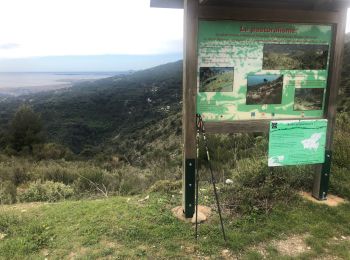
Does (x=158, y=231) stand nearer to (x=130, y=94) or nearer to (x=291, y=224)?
(x=291, y=224)

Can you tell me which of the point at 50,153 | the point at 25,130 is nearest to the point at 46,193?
the point at 50,153

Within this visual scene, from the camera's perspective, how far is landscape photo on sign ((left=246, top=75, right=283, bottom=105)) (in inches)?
159

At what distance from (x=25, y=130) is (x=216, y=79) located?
2998cm

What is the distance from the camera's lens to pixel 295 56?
13.5 feet

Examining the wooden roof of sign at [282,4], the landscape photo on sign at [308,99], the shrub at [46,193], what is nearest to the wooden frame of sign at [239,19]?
the wooden roof of sign at [282,4]

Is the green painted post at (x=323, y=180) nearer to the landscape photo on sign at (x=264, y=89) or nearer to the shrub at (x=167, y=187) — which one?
the landscape photo on sign at (x=264, y=89)

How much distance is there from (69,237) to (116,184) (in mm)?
3233

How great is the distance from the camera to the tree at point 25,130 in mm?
29539

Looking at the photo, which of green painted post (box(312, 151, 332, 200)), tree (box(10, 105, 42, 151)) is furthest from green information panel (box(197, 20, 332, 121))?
tree (box(10, 105, 42, 151))

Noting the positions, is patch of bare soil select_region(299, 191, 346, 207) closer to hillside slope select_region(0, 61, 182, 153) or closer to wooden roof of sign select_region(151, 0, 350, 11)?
wooden roof of sign select_region(151, 0, 350, 11)

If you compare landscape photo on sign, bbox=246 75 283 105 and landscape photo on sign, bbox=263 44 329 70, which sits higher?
landscape photo on sign, bbox=263 44 329 70

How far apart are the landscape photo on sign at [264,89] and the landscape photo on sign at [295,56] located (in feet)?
0.44

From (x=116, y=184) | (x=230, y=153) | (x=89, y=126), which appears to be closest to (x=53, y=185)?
(x=116, y=184)

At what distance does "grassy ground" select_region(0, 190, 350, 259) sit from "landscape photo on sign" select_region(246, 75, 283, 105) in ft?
4.49
